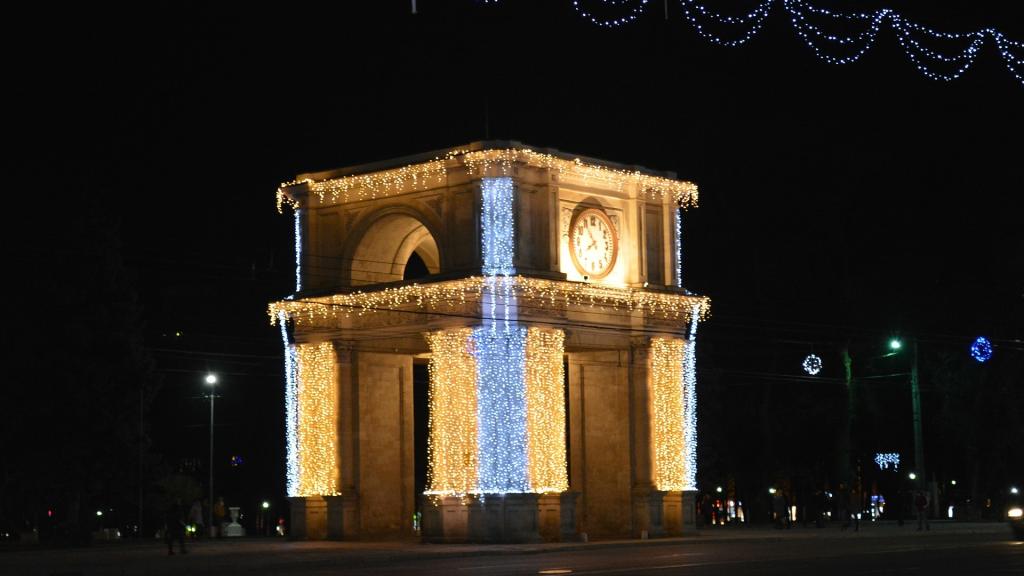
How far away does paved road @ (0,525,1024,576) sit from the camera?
30.6 metres

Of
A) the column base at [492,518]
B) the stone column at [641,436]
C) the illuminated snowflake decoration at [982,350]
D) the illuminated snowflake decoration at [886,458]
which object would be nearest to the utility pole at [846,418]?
the illuminated snowflake decoration at [886,458]

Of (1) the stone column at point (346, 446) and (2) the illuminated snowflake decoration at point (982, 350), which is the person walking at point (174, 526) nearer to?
Result: (1) the stone column at point (346, 446)

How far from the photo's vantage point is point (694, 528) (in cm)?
5162

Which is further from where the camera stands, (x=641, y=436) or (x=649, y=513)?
(x=641, y=436)

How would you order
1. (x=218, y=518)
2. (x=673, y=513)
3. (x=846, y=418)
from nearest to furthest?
(x=673, y=513)
(x=218, y=518)
(x=846, y=418)

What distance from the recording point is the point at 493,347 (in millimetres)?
47250

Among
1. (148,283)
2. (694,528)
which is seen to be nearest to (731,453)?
(694,528)

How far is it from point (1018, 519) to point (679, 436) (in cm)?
1178

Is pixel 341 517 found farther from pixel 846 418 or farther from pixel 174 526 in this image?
pixel 846 418

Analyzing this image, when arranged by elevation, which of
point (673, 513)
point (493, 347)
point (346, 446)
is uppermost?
point (493, 347)

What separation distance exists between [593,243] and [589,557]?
49.5 feet

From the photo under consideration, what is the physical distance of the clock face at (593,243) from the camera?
162ft

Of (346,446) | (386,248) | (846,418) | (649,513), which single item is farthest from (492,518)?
(846,418)

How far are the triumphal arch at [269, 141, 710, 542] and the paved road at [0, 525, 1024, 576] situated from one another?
7.61 feet
